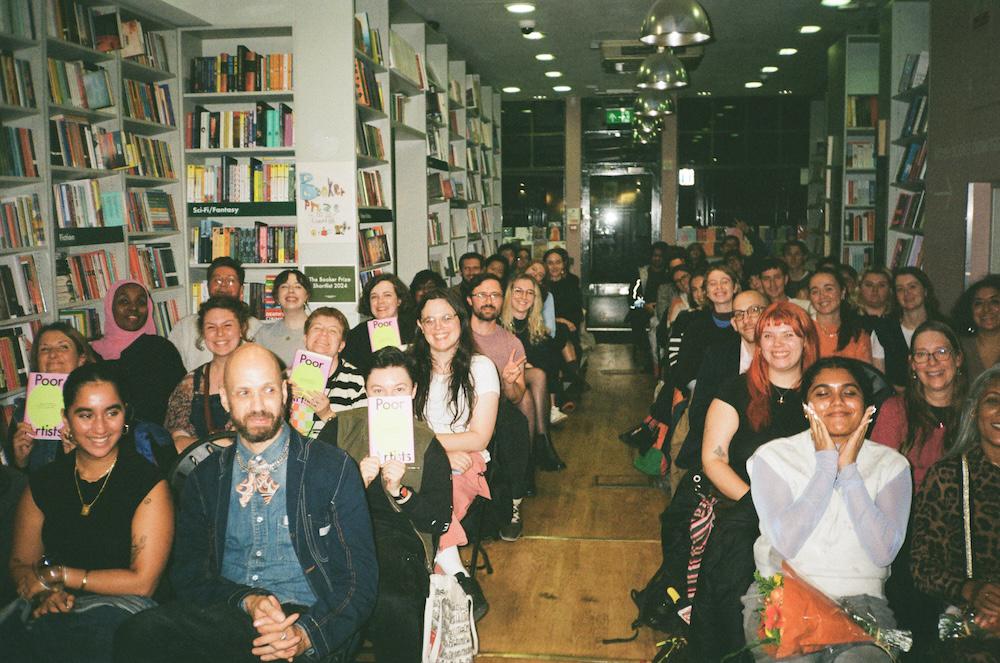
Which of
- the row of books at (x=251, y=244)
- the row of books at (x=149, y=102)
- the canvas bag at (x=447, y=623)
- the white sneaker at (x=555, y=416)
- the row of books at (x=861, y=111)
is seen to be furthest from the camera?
the row of books at (x=861, y=111)

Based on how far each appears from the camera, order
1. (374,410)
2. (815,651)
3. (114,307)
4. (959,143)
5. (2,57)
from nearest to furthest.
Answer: (815,651) < (374,410) < (2,57) < (114,307) < (959,143)

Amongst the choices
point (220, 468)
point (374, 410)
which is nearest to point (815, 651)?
point (374, 410)

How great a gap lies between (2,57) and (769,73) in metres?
9.59

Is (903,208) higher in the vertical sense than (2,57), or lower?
lower

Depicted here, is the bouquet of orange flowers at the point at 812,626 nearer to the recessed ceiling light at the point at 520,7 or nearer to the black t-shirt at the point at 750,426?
the black t-shirt at the point at 750,426

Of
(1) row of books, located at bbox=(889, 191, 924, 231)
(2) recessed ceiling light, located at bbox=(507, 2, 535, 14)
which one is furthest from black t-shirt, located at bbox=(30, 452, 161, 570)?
(2) recessed ceiling light, located at bbox=(507, 2, 535, 14)

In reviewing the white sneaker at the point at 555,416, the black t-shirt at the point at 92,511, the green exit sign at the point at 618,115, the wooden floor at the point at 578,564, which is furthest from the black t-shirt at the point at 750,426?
the green exit sign at the point at 618,115

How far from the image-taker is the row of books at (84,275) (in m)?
5.09

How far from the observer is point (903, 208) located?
23.3ft

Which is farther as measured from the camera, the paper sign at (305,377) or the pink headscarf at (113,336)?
the pink headscarf at (113,336)

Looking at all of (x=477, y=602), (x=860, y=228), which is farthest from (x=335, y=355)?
(x=860, y=228)

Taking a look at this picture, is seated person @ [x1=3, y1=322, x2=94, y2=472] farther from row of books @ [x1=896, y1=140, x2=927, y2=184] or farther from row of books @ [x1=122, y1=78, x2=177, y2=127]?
row of books @ [x1=896, y1=140, x2=927, y2=184]

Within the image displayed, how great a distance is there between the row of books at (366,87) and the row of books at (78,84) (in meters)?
1.64

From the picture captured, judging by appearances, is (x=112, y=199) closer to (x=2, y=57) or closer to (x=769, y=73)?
(x=2, y=57)
